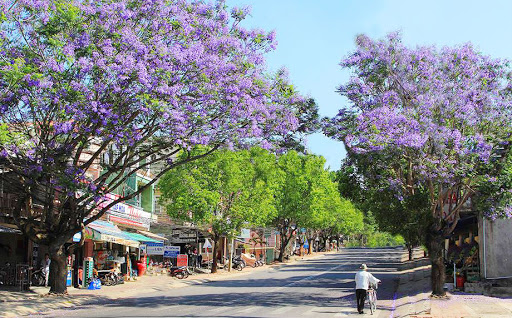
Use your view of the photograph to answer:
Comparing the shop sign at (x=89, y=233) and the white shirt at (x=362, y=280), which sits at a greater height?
the shop sign at (x=89, y=233)

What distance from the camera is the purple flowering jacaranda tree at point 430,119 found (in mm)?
20781

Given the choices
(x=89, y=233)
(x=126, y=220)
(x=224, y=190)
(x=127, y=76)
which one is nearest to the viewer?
(x=127, y=76)

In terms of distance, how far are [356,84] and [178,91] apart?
7516mm

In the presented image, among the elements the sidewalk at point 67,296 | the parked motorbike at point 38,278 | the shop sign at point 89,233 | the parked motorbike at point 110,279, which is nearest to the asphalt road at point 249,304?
the sidewalk at point 67,296

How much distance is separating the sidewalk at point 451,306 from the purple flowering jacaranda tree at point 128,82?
25.1 ft

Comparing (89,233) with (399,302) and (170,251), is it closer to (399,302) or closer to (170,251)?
Result: (170,251)

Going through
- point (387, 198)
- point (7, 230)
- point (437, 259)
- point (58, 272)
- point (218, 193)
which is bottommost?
point (58, 272)

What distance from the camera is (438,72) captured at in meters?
22.3

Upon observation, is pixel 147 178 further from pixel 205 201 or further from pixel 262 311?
pixel 262 311

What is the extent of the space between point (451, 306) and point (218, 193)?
24.4 metres

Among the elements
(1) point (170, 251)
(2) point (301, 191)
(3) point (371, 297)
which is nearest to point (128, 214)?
(1) point (170, 251)

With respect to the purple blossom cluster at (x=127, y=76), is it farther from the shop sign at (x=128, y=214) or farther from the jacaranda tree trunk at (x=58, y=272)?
the shop sign at (x=128, y=214)

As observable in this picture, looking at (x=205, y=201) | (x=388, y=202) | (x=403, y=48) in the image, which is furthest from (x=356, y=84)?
(x=205, y=201)

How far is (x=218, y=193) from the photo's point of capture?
141 feet
